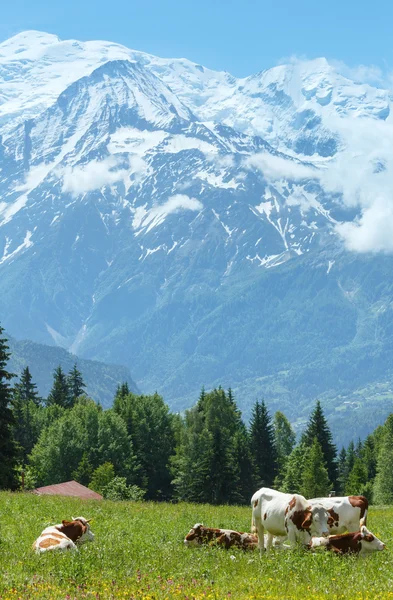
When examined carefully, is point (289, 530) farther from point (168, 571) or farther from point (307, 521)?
point (168, 571)

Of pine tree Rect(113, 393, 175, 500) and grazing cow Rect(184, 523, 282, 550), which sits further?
pine tree Rect(113, 393, 175, 500)

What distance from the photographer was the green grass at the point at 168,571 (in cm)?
1859

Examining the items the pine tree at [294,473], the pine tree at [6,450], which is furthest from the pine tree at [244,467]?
the pine tree at [6,450]

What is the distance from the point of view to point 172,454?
113812 mm

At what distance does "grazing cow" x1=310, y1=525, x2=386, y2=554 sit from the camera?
932 inches

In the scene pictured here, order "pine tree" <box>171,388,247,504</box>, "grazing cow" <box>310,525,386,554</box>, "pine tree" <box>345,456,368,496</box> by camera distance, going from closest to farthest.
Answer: "grazing cow" <box>310,525,386,554</box>
"pine tree" <box>171,388,247,504</box>
"pine tree" <box>345,456,368,496</box>

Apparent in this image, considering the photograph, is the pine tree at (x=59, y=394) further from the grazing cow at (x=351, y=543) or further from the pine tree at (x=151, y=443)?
the grazing cow at (x=351, y=543)

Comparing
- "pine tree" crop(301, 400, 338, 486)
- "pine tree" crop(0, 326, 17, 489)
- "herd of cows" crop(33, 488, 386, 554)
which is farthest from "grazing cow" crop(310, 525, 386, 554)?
"pine tree" crop(301, 400, 338, 486)

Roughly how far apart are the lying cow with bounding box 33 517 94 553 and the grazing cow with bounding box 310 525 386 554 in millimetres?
6912

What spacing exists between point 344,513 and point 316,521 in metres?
2.59

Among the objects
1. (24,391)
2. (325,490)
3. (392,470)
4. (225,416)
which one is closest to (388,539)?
(325,490)

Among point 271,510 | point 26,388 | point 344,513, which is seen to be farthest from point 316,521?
point 26,388

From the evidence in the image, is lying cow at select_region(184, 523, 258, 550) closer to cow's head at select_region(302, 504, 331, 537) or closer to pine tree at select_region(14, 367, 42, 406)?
cow's head at select_region(302, 504, 331, 537)

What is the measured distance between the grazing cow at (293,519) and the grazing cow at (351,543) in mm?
425
